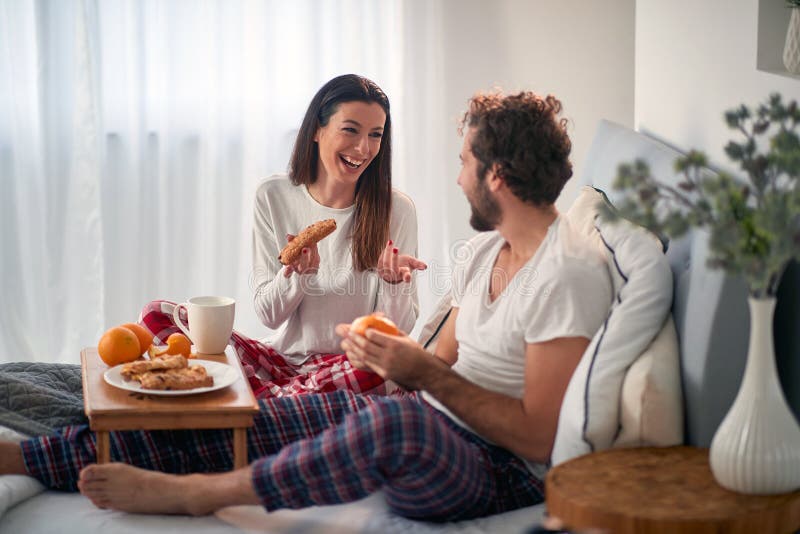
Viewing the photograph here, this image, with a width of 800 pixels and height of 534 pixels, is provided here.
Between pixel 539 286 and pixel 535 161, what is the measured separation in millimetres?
281

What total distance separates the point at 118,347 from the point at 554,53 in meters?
2.59

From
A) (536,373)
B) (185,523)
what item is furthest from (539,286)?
(185,523)

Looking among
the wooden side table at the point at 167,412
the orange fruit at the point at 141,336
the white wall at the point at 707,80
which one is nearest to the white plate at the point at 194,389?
the wooden side table at the point at 167,412

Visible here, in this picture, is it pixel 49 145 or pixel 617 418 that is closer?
pixel 617 418

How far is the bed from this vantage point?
1768mm

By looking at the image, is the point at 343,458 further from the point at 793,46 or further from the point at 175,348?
the point at 793,46

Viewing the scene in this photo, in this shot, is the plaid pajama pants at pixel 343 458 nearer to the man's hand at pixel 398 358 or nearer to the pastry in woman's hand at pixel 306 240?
the man's hand at pixel 398 358

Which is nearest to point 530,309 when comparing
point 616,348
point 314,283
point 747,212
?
point 616,348

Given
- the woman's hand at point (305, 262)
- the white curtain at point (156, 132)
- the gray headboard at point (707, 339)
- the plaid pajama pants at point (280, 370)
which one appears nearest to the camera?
the gray headboard at point (707, 339)

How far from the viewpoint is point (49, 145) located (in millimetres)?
4195

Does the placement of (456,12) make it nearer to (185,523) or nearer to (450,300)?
(450,300)

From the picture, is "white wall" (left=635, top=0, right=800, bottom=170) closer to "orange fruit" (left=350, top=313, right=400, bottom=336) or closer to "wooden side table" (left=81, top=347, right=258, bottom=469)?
"orange fruit" (left=350, top=313, right=400, bottom=336)

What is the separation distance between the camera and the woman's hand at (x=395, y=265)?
2680 mm

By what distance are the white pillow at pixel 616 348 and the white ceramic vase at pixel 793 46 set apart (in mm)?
420
